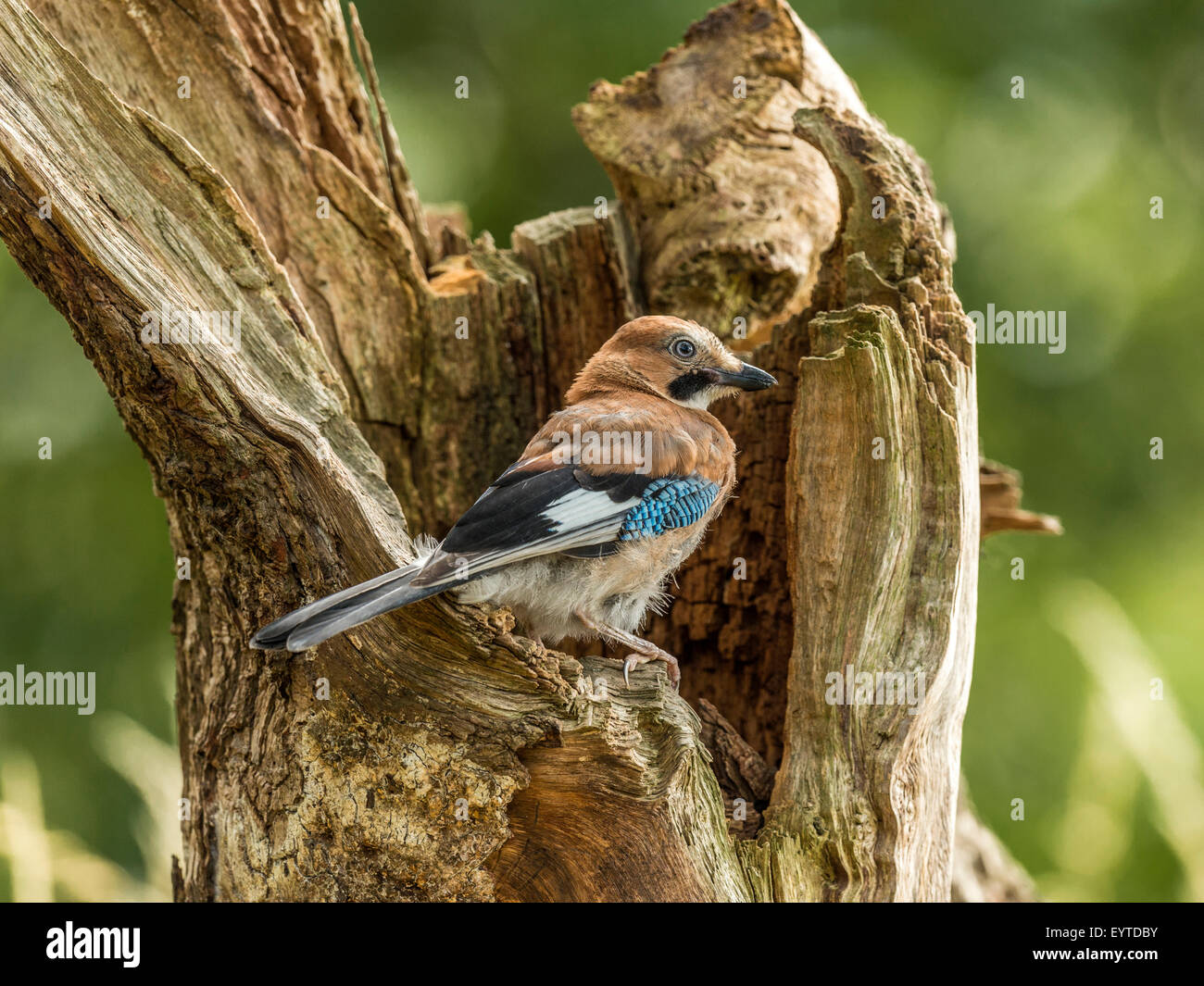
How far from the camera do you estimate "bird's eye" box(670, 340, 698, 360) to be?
414 centimetres

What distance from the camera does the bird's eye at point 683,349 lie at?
4145 mm

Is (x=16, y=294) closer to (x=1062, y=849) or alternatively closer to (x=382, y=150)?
(x=382, y=150)

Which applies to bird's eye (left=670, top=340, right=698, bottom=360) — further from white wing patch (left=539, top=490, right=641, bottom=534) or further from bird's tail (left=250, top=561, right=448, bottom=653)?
bird's tail (left=250, top=561, right=448, bottom=653)

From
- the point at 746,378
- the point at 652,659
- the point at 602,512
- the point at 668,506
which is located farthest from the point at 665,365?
the point at 652,659

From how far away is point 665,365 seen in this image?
13.7ft

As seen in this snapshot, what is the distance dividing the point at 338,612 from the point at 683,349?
1.87 m

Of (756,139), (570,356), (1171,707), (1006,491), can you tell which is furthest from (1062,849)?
(756,139)

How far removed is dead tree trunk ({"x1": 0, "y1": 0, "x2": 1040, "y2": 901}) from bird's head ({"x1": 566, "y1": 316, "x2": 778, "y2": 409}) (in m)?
0.26

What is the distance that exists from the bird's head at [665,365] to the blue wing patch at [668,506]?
0.52 meters

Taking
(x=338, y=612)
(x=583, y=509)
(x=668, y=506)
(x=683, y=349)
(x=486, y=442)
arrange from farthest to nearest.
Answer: (x=486, y=442) < (x=683, y=349) < (x=668, y=506) < (x=583, y=509) < (x=338, y=612)

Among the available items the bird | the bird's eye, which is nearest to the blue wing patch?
the bird

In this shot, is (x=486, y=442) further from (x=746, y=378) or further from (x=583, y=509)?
(x=583, y=509)

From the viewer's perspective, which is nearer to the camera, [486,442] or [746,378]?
[746,378]

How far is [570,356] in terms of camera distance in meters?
4.79
